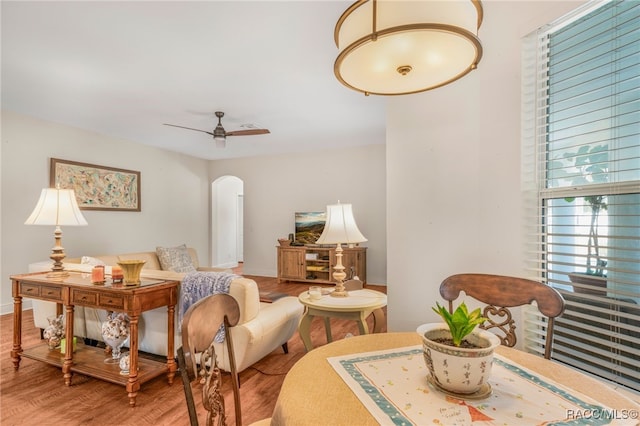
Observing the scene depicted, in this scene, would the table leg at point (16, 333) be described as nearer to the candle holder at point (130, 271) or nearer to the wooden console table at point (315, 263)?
the candle holder at point (130, 271)

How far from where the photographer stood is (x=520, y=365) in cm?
105

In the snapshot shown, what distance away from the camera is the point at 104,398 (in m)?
2.14

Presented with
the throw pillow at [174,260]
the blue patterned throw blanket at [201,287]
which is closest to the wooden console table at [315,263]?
the throw pillow at [174,260]

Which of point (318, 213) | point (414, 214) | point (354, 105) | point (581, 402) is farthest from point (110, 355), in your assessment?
point (318, 213)

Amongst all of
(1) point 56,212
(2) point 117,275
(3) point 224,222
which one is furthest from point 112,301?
(3) point 224,222

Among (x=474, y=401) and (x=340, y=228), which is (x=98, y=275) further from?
(x=474, y=401)

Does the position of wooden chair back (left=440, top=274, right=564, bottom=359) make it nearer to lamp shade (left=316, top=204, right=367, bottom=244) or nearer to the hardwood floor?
lamp shade (left=316, top=204, right=367, bottom=244)

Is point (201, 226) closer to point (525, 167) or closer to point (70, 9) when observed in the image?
point (70, 9)

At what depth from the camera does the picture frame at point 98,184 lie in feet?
15.0

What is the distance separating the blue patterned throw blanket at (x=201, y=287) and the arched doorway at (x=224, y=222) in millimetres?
5117

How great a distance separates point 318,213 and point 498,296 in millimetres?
4849

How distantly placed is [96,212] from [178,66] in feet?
11.2

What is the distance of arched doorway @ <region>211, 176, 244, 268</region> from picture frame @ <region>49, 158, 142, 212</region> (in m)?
1.92

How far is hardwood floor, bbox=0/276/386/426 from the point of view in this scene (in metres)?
1.92
